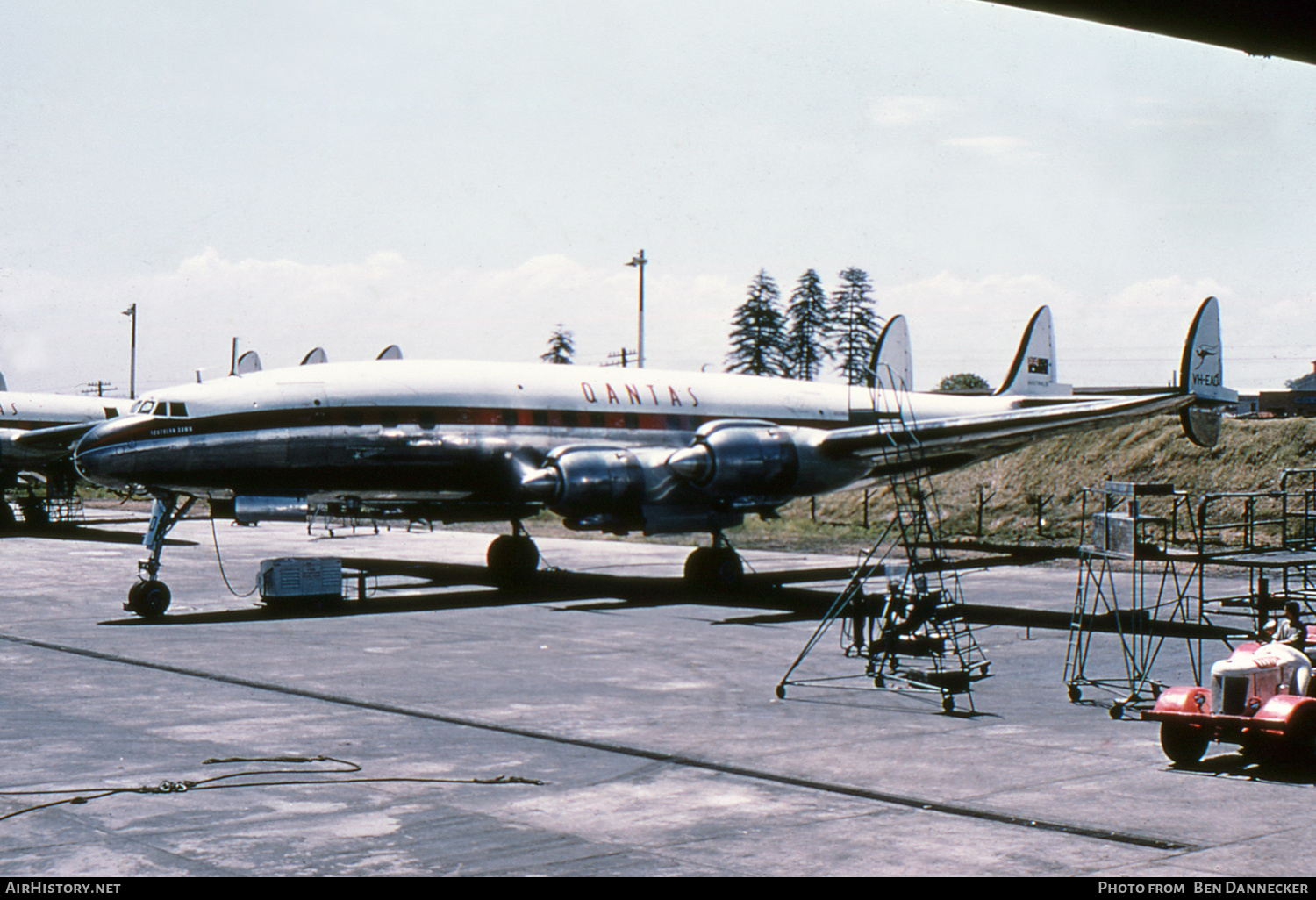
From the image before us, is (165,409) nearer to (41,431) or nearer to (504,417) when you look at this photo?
(504,417)

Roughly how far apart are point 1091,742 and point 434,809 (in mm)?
5803

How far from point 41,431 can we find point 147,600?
23757 mm

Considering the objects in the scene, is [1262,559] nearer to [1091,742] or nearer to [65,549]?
[1091,742]

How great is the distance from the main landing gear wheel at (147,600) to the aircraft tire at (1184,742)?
15070 mm

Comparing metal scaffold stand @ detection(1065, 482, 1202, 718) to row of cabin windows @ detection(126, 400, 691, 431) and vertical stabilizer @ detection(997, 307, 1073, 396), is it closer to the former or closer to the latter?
vertical stabilizer @ detection(997, 307, 1073, 396)

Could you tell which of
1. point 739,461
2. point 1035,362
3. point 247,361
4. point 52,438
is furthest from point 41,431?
point 1035,362

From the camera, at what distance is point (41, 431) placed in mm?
39062

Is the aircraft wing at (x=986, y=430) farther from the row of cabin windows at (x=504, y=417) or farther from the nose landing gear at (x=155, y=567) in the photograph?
the nose landing gear at (x=155, y=567)

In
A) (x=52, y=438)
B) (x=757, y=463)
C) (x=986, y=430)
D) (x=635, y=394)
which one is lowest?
(x=757, y=463)

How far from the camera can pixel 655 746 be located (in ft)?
33.9

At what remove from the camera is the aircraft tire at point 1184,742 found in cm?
959

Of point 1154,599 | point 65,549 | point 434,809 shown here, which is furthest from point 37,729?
point 65,549

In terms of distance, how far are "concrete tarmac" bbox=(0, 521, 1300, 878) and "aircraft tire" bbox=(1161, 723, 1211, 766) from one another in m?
0.22

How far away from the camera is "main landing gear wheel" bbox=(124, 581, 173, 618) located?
61.7ft
